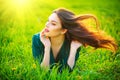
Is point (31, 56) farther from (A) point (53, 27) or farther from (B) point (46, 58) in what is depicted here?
(A) point (53, 27)

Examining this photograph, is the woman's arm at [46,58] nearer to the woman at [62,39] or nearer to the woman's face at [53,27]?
the woman at [62,39]

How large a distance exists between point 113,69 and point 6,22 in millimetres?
1166

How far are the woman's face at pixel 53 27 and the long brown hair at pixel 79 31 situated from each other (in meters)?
0.04

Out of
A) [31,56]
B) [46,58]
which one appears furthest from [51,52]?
[31,56]

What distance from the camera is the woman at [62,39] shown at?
3525mm

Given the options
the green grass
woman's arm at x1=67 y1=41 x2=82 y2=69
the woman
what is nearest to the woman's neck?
the woman

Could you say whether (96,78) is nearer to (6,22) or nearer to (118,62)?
(118,62)

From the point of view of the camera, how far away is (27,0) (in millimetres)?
4727

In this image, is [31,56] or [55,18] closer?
[55,18]

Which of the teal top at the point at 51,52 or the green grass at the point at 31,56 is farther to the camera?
the teal top at the point at 51,52

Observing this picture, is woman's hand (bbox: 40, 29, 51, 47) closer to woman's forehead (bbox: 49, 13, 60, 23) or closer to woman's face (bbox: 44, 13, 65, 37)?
woman's face (bbox: 44, 13, 65, 37)

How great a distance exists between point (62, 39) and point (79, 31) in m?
0.16

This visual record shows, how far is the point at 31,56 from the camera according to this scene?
366cm

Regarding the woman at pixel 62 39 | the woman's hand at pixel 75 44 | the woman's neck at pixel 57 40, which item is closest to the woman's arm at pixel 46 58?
the woman at pixel 62 39
